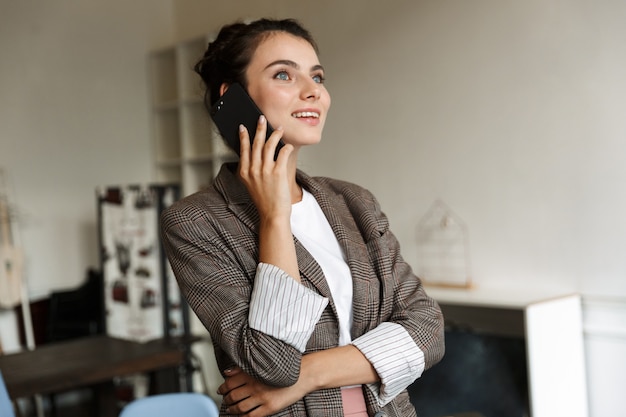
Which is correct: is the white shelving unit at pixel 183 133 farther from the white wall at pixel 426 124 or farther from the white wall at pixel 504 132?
the white wall at pixel 504 132

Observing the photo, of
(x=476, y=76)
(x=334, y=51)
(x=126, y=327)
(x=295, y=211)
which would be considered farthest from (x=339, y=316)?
(x=126, y=327)

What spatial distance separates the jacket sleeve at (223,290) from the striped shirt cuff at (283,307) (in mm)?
16

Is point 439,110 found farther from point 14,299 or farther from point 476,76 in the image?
point 14,299

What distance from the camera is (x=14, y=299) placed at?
463cm

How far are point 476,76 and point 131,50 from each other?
10.6ft

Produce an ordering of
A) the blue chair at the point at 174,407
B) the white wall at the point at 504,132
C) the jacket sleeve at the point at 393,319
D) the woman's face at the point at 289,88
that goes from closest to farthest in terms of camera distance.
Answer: the jacket sleeve at the point at 393,319 → the woman's face at the point at 289,88 → the blue chair at the point at 174,407 → the white wall at the point at 504,132

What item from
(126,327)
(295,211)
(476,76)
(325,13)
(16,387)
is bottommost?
(126,327)

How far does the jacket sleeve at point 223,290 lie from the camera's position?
119 cm

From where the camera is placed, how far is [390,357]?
51.0 inches

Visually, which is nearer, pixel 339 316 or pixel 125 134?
pixel 339 316

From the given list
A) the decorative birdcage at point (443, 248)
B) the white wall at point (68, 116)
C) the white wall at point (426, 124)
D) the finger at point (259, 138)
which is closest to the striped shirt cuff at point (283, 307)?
the finger at point (259, 138)

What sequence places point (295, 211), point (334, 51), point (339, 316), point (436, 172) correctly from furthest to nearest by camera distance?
point (334, 51)
point (436, 172)
point (295, 211)
point (339, 316)

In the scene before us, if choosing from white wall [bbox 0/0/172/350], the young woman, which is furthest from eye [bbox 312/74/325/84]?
white wall [bbox 0/0/172/350]

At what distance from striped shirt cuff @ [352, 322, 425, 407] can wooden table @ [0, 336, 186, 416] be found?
231cm
